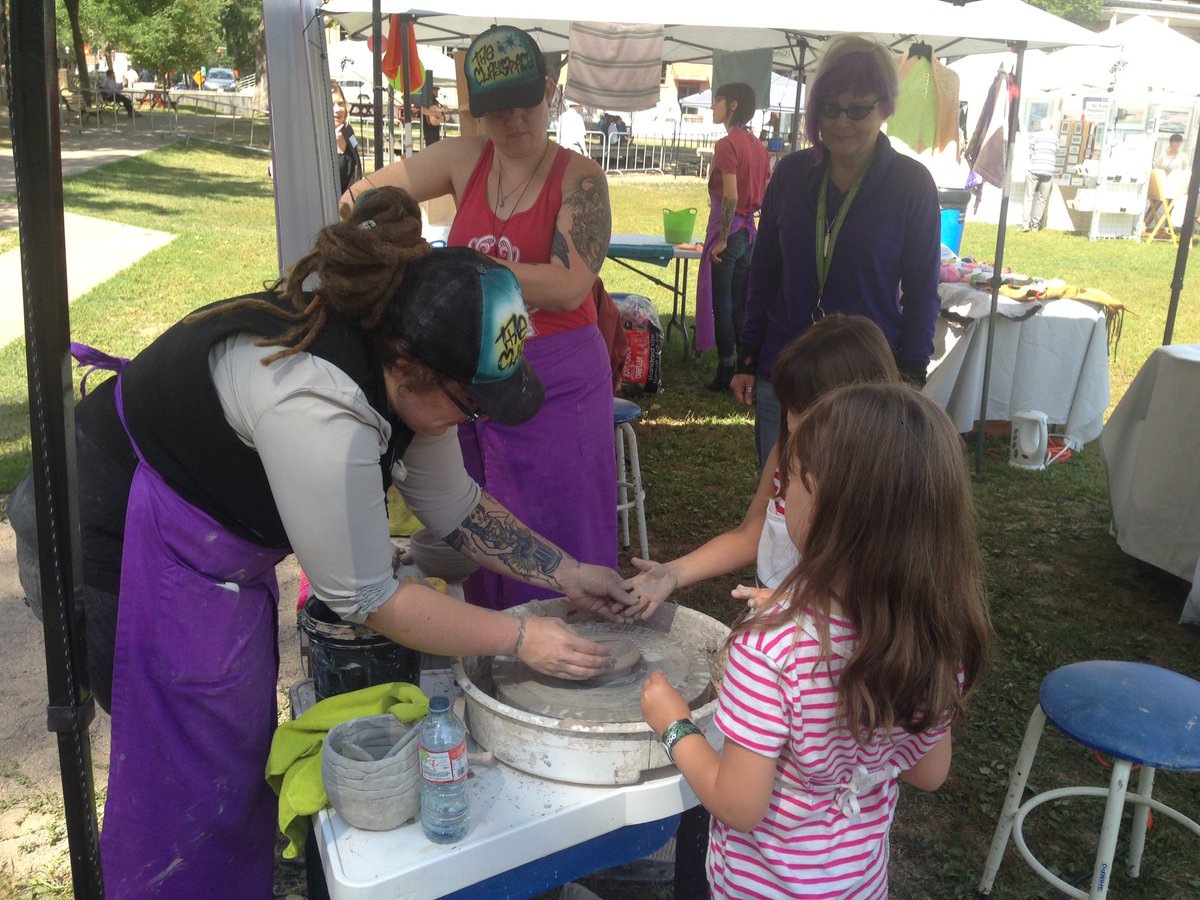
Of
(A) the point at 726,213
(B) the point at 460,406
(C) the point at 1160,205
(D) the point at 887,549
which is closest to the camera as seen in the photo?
(D) the point at 887,549

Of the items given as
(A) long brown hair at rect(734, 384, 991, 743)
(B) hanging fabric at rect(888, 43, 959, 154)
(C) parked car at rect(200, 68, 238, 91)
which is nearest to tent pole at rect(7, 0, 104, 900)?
(A) long brown hair at rect(734, 384, 991, 743)

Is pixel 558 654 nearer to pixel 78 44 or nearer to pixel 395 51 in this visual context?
pixel 395 51

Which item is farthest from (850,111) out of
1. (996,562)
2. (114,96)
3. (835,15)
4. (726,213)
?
(114,96)

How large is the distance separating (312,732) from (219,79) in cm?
5887

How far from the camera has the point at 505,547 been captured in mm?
1854

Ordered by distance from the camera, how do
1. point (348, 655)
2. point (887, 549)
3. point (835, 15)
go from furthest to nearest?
point (835, 15), point (348, 655), point (887, 549)

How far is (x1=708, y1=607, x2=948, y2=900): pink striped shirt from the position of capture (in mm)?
1195

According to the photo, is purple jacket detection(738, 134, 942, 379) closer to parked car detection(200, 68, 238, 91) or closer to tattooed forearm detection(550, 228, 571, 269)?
tattooed forearm detection(550, 228, 571, 269)

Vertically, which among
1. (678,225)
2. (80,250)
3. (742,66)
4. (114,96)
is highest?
(114,96)

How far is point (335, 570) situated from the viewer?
1.35m

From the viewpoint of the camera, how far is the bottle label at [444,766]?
125cm

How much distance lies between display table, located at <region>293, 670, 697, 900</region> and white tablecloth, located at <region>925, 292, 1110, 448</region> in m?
4.74

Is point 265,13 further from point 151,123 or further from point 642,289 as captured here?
point 151,123

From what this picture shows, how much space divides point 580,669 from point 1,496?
4.00 meters
